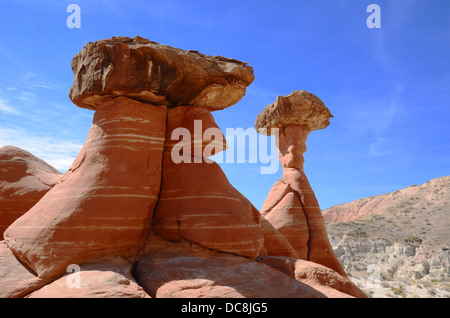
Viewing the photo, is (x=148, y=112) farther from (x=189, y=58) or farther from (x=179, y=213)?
(x=179, y=213)

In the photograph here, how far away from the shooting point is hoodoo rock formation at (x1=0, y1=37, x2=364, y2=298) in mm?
6230

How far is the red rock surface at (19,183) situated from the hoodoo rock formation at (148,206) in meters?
2.75

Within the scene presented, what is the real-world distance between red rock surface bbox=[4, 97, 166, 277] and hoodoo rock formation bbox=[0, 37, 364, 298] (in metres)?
0.02

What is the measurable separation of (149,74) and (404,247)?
2955 cm

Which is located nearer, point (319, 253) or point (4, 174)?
point (4, 174)

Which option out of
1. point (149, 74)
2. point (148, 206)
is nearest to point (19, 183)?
point (148, 206)

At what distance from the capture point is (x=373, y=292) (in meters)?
18.0

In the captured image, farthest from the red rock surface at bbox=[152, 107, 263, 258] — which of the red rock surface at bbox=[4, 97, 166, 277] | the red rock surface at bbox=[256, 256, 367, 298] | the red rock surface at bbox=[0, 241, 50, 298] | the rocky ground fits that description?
the rocky ground

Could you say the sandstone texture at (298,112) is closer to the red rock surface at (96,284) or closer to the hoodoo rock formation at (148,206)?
the hoodoo rock formation at (148,206)

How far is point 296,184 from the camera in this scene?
15719 millimetres

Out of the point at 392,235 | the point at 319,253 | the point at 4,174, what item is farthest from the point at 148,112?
the point at 392,235

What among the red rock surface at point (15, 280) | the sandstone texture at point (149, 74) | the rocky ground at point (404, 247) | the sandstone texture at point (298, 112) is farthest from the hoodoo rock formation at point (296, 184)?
the red rock surface at point (15, 280)

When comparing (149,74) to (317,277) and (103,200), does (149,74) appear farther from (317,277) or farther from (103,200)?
(317,277)
